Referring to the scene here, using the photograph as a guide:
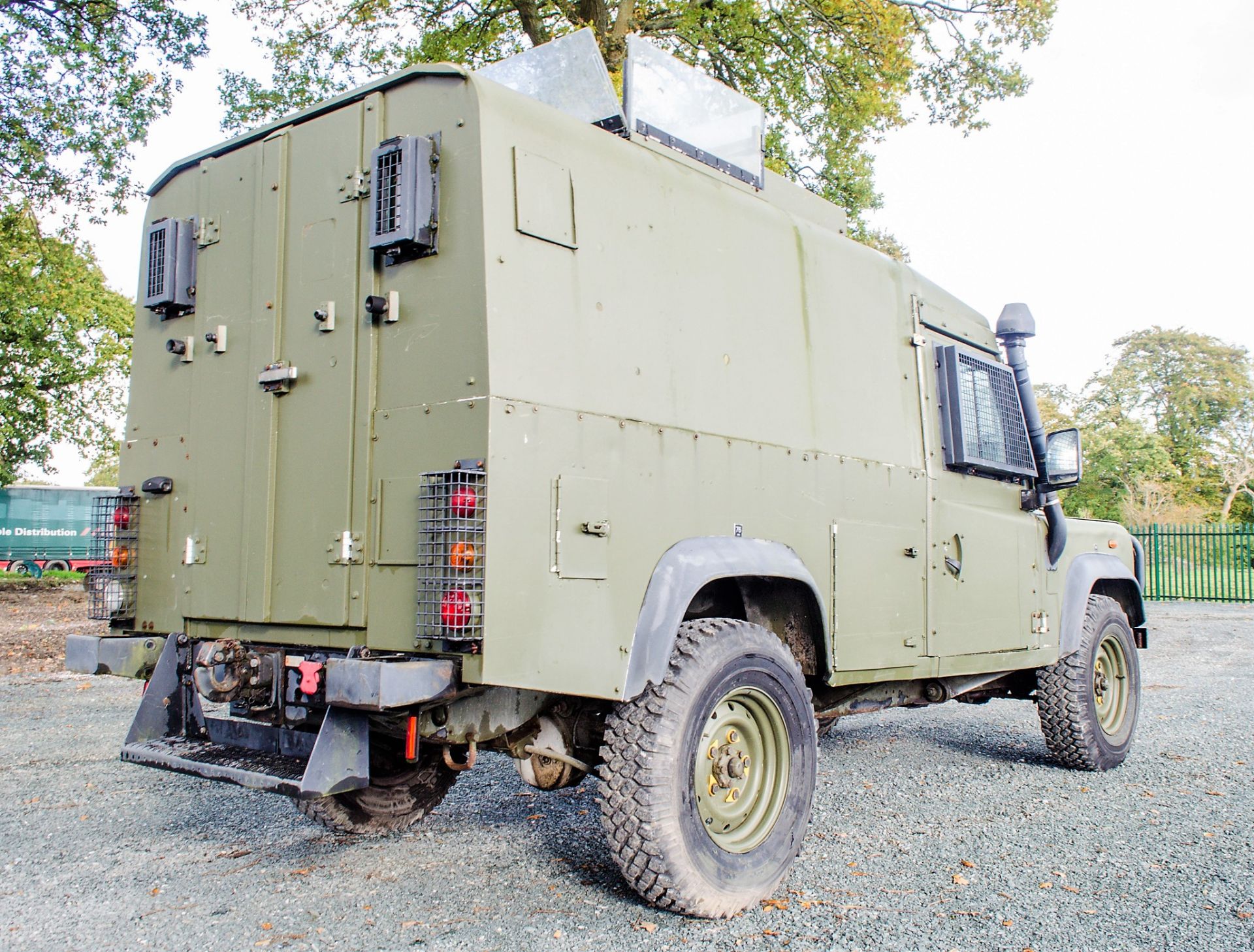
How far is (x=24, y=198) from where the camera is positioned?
14.8m

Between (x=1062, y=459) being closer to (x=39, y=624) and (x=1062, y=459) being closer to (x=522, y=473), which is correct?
(x=522, y=473)

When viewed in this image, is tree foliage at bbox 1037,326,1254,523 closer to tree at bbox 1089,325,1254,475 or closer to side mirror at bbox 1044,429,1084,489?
tree at bbox 1089,325,1254,475

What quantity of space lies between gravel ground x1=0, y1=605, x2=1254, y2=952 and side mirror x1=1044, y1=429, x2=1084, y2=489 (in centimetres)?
181

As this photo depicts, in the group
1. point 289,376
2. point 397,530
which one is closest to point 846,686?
point 397,530

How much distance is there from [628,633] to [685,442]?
0.82m

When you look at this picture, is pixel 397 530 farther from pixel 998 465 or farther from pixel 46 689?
pixel 46 689

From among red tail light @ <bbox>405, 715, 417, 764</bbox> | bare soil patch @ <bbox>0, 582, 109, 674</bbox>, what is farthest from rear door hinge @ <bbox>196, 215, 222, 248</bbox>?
bare soil patch @ <bbox>0, 582, 109, 674</bbox>

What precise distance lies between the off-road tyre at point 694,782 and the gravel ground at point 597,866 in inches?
5.6

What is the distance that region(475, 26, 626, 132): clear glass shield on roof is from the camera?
14.3 feet

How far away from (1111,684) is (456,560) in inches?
209

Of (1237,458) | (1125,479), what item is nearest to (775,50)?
(1125,479)

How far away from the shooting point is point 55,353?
2281 centimetres

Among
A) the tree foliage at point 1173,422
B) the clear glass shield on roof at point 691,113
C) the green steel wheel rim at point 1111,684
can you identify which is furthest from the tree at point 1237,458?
the clear glass shield on roof at point 691,113

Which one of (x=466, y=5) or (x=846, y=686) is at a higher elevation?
(x=466, y=5)
